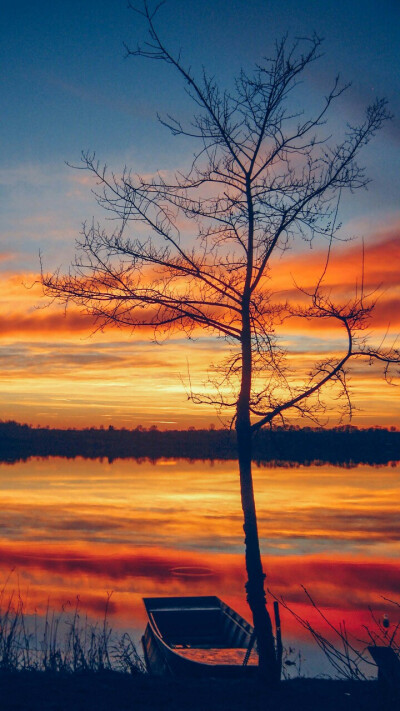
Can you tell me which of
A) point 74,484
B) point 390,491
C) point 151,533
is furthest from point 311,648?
point 74,484

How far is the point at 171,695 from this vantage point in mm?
7758

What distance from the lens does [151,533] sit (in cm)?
3469

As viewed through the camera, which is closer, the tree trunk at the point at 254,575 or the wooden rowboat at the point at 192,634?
the tree trunk at the point at 254,575

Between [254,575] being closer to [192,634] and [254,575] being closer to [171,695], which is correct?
[171,695]

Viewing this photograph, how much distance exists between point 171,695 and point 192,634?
21.5 ft

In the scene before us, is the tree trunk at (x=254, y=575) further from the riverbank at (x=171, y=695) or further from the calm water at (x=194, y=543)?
the calm water at (x=194, y=543)

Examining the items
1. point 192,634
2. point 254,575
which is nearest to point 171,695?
point 254,575

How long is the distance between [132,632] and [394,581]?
10.4 m

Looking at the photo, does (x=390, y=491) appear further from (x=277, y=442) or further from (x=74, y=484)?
(x=277, y=442)

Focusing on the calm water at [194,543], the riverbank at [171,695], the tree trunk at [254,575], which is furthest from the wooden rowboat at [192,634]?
the calm water at [194,543]

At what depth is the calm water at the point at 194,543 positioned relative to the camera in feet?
70.5

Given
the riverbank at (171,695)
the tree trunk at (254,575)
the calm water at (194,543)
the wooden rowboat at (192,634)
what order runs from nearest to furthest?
the riverbank at (171,695) → the tree trunk at (254,575) → the wooden rowboat at (192,634) → the calm water at (194,543)

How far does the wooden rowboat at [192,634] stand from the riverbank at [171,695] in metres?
1.82

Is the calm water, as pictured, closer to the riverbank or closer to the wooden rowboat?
the wooden rowboat
